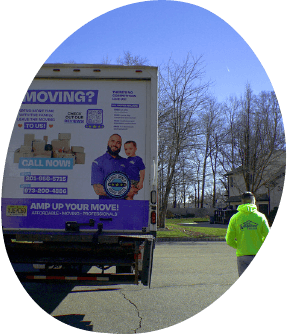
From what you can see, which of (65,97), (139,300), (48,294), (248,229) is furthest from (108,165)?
(48,294)

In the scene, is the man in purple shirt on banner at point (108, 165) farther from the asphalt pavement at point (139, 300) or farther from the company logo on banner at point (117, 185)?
the asphalt pavement at point (139, 300)

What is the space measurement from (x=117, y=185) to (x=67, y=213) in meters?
0.74

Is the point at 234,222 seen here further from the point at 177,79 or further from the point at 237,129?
the point at 177,79

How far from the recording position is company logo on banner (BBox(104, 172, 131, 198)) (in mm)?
4355

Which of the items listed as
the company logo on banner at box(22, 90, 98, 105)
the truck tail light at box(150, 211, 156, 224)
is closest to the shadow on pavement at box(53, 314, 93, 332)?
the truck tail light at box(150, 211, 156, 224)

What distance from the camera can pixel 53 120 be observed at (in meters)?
4.38

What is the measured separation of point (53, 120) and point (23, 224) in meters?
1.42

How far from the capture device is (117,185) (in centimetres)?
439

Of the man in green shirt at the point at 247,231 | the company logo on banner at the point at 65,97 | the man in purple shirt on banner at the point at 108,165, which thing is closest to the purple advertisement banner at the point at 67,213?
the man in purple shirt on banner at the point at 108,165

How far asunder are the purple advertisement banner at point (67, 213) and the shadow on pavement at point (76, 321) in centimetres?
120

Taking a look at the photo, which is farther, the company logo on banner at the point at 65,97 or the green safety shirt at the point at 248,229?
the company logo on banner at the point at 65,97

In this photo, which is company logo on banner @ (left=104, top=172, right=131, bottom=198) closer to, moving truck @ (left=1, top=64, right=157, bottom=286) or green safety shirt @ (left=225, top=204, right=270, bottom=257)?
moving truck @ (left=1, top=64, right=157, bottom=286)

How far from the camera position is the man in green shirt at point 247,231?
4180mm

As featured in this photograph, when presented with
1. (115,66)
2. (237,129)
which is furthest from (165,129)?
(115,66)
